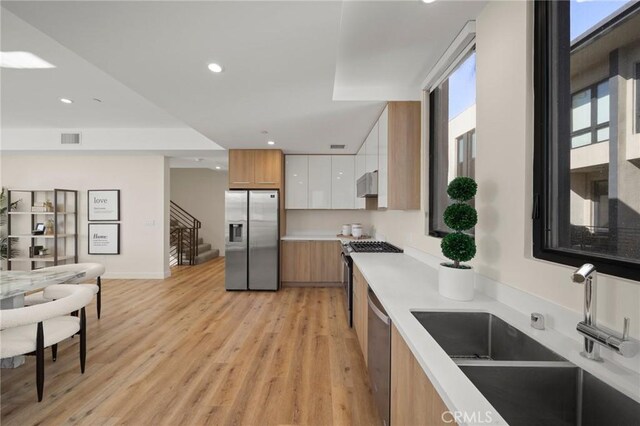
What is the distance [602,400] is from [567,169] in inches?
35.2

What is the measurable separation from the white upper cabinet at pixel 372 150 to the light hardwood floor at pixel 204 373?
2.03 metres

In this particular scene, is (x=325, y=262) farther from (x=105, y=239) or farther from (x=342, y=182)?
(x=105, y=239)

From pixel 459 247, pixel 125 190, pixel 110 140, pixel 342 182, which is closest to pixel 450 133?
pixel 459 247

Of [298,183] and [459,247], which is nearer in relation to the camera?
[459,247]

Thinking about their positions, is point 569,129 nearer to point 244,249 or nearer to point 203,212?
point 244,249

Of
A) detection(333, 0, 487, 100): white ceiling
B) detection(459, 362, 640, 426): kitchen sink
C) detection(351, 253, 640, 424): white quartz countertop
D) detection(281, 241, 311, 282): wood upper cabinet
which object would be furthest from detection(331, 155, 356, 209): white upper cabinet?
detection(459, 362, 640, 426): kitchen sink

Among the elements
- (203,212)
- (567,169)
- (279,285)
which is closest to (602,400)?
(567,169)

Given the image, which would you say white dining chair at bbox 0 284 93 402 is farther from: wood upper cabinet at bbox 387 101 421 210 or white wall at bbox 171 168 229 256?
white wall at bbox 171 168 229 256

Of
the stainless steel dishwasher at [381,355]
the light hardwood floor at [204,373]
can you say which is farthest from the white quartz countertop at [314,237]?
the stainless steel dishwasher at [381,355]

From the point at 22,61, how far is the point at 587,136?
14.4 ft

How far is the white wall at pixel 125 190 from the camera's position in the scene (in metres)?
5.61

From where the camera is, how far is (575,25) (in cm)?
119

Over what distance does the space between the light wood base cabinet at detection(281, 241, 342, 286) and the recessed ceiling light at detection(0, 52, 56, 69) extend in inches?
147

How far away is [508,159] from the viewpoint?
1466 millimetres
